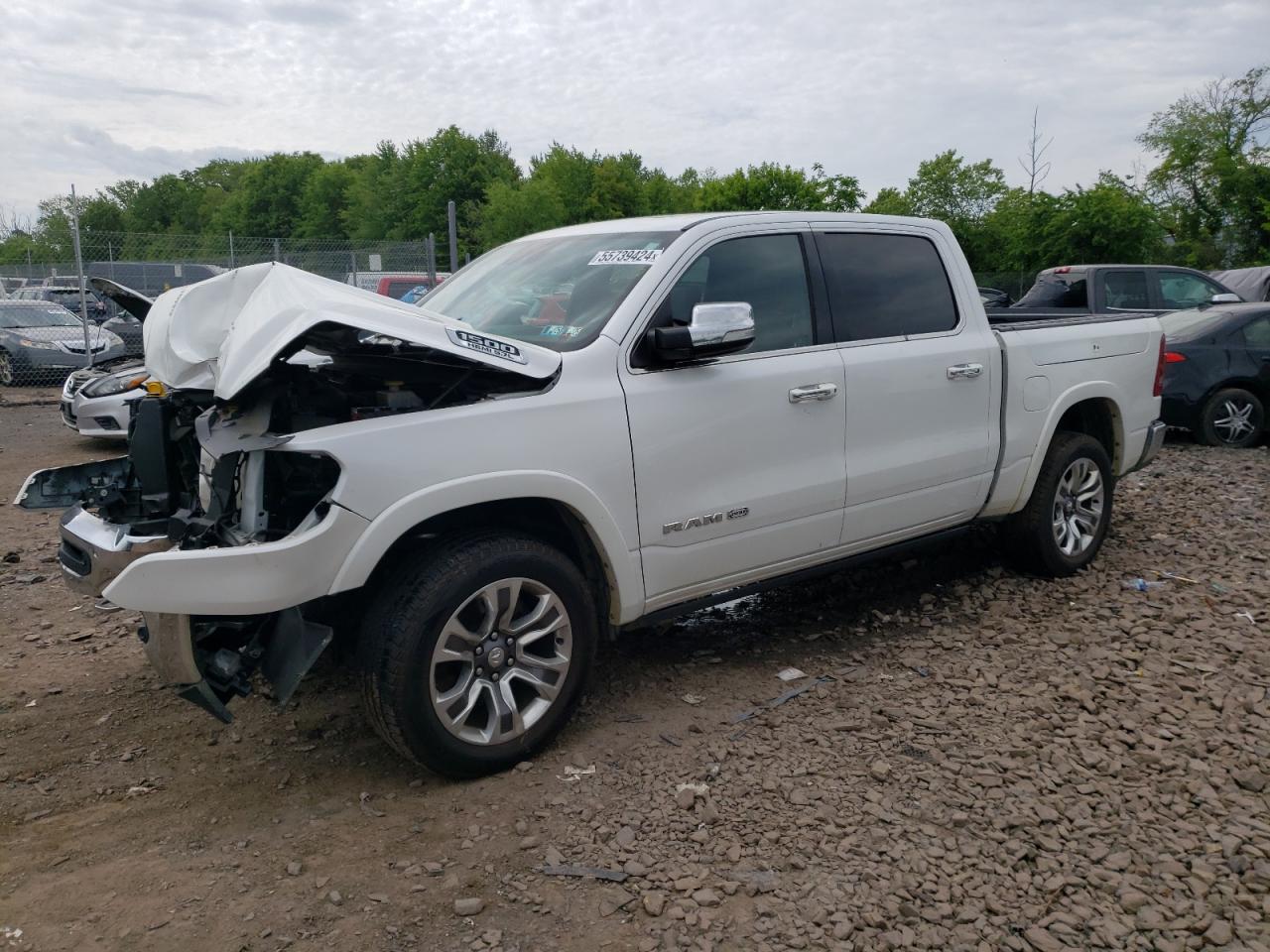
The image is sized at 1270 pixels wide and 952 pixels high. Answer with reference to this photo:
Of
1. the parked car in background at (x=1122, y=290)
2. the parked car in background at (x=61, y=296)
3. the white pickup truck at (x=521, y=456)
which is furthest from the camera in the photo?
the parked car in background at (x=61, y=296)

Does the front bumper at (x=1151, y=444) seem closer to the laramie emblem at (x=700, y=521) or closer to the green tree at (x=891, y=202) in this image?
the laramie emblem at (x=700, y=521)

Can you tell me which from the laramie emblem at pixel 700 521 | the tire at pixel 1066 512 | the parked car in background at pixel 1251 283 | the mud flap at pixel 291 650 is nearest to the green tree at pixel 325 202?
the parked car in background at pixel 1251 283

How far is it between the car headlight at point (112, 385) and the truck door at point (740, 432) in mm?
7833

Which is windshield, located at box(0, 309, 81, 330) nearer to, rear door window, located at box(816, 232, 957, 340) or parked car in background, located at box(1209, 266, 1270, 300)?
rear door window, located at box(816, 232, 957, 340)

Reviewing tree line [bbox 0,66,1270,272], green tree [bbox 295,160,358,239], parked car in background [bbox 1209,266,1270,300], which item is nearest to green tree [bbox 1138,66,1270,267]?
tree line [bbox 0,66,1270,272]

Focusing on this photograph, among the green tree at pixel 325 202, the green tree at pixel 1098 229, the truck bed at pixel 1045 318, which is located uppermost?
the green tree at pixel 325 202

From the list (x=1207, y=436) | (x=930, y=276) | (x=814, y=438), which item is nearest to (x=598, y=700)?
(x=814, y=438)

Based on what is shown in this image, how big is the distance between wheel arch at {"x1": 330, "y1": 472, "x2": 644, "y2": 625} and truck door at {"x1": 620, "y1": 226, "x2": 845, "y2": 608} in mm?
125

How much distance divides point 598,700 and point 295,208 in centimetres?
8168

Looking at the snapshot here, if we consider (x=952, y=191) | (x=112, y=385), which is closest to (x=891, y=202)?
(x=952, y=191)

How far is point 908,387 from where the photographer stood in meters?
4.41

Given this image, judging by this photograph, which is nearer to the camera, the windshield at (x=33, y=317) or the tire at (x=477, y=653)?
the tire at (x=477, y=653)

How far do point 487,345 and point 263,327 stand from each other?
0.70m

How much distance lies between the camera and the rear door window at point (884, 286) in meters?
4.31
